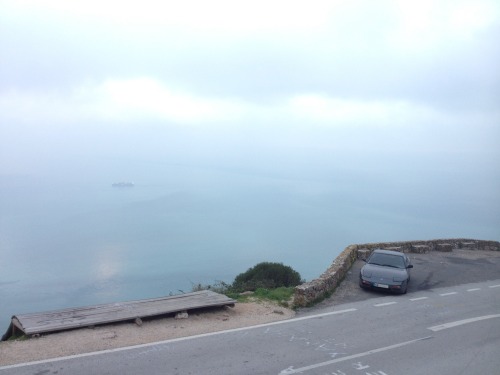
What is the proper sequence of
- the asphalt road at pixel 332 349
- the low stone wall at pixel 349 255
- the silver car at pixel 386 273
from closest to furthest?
the asphalt road at pixel 332 349
the low stone wall at pixel 349 255
the silver car at pixel 386 273

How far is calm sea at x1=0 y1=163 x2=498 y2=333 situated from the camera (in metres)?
77.9

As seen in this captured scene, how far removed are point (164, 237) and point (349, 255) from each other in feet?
362

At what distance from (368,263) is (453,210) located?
181 metres

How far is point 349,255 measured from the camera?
18.6 meters

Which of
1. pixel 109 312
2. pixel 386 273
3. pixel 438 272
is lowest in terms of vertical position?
pixel 109 312

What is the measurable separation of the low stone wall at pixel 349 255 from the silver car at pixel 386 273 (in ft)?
3.12

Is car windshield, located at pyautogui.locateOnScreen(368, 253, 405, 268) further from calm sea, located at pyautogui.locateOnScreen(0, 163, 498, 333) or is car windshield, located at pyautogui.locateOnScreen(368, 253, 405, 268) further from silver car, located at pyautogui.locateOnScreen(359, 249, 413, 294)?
calm sea, located at pyautogui.locateOnScreen(0, 163, 498, 333)

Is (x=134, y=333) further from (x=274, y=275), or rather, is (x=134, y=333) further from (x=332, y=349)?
(x=274, y=275)

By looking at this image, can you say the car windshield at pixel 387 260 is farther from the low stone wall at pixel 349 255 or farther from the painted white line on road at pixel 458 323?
the painted white line on road at pixel 458 323

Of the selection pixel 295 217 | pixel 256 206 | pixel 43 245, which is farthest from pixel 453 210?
pixel 43 245

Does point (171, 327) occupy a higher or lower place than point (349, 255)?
lower

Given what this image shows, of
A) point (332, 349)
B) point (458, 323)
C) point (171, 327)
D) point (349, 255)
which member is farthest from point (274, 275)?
point (332, 349)

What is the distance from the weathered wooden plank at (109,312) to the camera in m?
9.19

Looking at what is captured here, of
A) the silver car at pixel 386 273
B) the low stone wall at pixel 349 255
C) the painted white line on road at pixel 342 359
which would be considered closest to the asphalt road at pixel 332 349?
the painted white line on road at pixel 342 359
